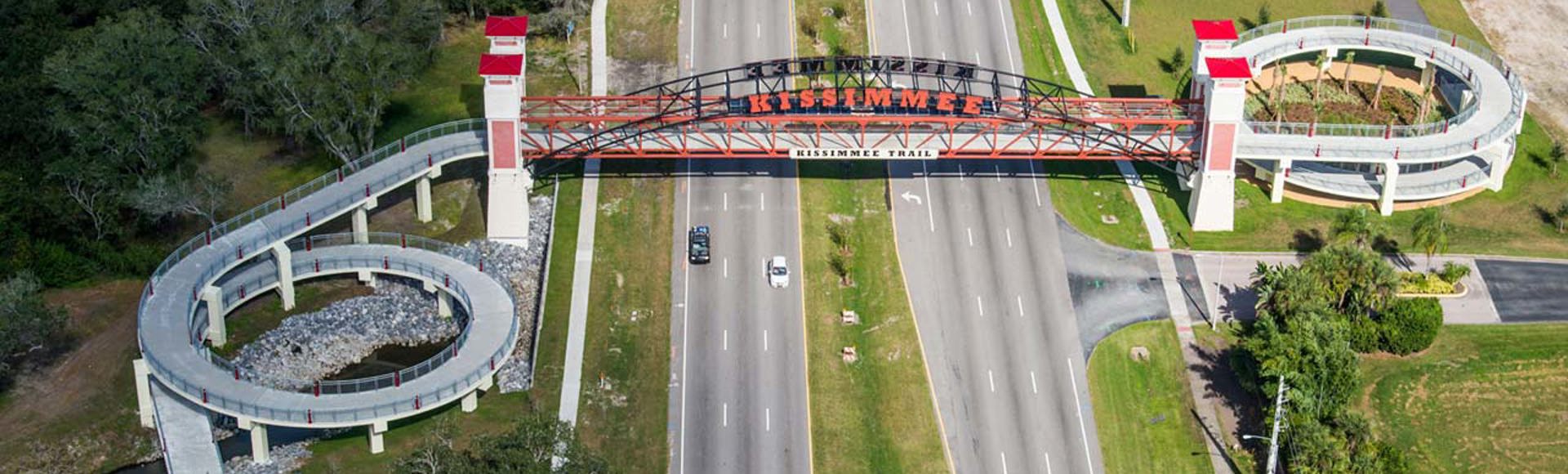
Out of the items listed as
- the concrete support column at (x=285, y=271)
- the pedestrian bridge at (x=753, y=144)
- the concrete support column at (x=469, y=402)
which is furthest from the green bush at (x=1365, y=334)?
the concrete support column at (x=285, y=271)

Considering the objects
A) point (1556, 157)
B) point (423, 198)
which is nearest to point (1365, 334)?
point (1556, 157)

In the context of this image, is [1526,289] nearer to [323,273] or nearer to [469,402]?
[469,402]

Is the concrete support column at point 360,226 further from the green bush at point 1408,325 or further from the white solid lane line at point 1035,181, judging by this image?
the green bush at point 1408,325

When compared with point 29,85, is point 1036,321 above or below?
below

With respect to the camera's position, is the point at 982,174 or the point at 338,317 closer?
the point at 338,317

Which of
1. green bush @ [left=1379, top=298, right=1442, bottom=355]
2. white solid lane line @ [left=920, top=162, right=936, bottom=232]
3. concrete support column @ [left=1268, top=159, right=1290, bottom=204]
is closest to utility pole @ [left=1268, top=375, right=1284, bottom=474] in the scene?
green bush @ [left=1379, top=298, right=1442, bottom=355]

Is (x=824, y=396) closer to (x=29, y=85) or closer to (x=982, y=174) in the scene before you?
(x=982, y=174)

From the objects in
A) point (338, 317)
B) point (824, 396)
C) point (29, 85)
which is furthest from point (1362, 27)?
point (29, 85)
